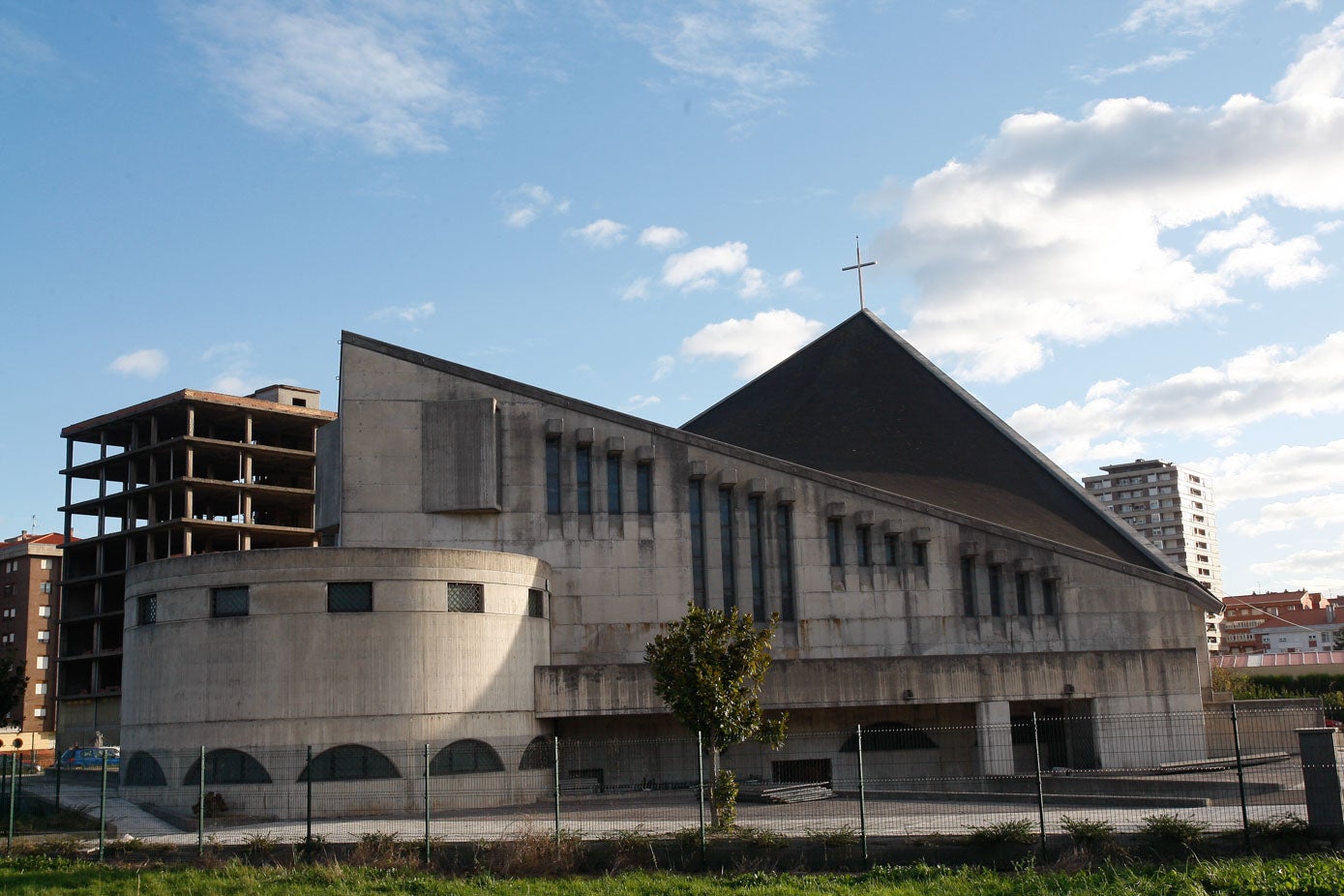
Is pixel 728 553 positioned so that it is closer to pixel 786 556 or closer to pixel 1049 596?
pixel 786 556

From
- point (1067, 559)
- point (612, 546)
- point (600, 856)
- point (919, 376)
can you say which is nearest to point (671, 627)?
point (600, 856)

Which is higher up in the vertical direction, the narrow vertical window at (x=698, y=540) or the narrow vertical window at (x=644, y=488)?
the narrow vertical window at (x=644, y=488)

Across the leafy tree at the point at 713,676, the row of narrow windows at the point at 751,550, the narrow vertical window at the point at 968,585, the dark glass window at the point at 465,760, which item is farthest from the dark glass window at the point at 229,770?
the narrow vertical window at the point at 968,585

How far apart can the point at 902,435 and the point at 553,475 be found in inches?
673

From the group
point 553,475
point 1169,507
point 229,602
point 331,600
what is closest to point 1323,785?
point 331,600

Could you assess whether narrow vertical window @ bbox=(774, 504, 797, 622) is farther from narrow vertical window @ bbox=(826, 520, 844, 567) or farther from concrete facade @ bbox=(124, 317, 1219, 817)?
narrow vertical window @ bbox=(826, 520, 844, 567)

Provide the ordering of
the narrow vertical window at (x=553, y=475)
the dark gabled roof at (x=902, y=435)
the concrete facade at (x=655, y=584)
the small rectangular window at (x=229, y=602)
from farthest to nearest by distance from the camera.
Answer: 1. the dark gabled roof at (x=902, y=435)
2. the narrow vertical window at (x=553, y=475)
3. the concrete facade at (x=655, y=584)
4. the small rectangular window at (x=229, y=602)

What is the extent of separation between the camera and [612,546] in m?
37.5

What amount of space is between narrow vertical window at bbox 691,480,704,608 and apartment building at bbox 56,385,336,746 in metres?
47.4

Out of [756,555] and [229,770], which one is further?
[756,555]

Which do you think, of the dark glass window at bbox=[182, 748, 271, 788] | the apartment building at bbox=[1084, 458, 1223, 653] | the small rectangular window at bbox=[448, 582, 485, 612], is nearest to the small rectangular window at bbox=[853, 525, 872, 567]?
the small rectangular window at bbox=[448, 582, 485, 612]

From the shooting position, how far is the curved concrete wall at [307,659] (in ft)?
95.4

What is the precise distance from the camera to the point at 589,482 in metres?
37.8

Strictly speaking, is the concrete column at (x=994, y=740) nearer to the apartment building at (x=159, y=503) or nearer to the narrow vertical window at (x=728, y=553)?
the narrow vertical window at (x=728, y=553)
